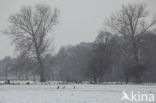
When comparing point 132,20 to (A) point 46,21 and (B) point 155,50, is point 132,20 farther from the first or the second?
(A) point 46,21

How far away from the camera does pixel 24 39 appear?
59.1m

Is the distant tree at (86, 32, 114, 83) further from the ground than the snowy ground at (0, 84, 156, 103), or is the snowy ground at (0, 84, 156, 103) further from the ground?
the distant tree at (86, 32, 114, 83)

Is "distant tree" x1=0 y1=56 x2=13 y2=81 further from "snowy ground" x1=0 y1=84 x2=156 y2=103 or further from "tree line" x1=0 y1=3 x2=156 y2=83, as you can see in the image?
"snowy ground" x1=0 y1=84 x2=156 y2=103

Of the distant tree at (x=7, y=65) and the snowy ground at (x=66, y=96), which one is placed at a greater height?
the distant tree at (x=7, y=65)

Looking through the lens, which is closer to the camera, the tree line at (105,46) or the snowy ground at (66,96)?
the snowy ground at (66,96)

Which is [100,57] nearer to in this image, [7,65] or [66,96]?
[66,96]

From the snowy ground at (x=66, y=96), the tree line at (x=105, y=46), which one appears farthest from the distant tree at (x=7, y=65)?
the snowy ground at (x=66, y=96)

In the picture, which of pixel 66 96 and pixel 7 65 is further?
pixel 7 65

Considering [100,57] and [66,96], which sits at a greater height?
[100,57]

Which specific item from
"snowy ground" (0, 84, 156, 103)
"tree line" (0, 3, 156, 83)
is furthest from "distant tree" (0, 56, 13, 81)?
"snowy ground" (0, 84, 156, 103)

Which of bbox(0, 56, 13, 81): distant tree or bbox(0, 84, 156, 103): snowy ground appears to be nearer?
bbox(0, 84, 156, 103): snowy ground

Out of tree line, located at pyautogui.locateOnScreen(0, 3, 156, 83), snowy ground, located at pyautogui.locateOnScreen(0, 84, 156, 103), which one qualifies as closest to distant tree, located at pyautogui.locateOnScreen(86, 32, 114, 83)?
tree line, located at pyautogui.locateOnScreen(0, 3, 156, 83)

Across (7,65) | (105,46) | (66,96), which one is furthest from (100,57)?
(7,65)

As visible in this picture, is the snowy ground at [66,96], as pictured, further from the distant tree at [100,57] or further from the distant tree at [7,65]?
the distant tree at [7,65]
